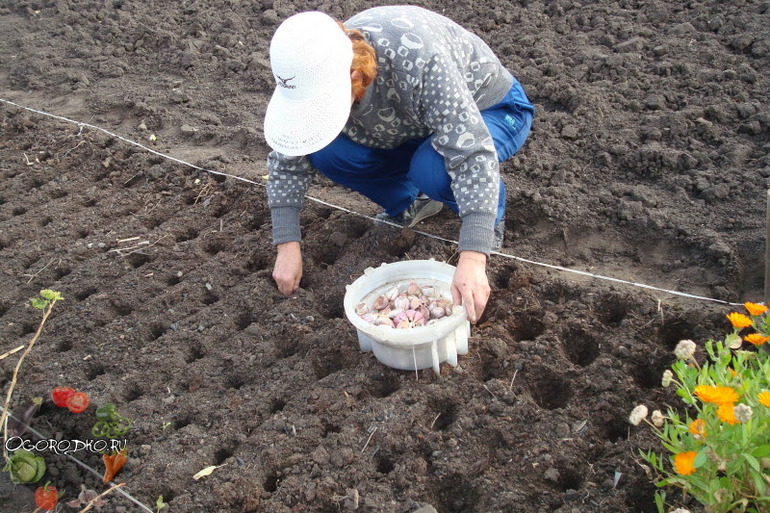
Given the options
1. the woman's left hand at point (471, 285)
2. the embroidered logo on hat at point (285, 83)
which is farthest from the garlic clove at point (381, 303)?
the embroidered logo on hat at point (285, 83)

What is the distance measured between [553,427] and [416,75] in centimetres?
121

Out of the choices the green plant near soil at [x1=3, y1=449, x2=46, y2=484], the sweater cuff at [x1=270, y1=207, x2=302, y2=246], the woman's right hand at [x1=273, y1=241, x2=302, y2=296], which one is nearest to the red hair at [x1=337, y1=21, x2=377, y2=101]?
the sweater cuff at [x1=270, y1=207, x2=302, y2=246]

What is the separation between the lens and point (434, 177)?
2543 mm

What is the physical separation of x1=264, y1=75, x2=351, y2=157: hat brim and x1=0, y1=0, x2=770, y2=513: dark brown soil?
31.4 inches

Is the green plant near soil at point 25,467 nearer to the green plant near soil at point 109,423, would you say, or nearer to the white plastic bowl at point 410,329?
the green plant near soil at point 109,423

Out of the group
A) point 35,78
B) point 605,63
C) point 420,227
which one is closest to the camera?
point 420,227

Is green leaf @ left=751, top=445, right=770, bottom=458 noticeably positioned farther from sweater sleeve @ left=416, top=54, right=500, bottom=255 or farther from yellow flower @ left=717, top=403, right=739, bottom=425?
sweater sleeve @ left=416, top=54, right=500, bottom=255

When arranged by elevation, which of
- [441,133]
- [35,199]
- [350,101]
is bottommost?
[35,199]

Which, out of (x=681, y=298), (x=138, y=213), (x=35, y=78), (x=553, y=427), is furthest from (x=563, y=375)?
(x=35, y=78)

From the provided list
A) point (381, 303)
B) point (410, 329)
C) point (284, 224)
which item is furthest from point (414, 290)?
point (284, 224)

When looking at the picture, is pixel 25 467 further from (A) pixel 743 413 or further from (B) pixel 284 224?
(A) pixel 743 413

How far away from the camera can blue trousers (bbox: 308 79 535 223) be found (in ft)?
8.51

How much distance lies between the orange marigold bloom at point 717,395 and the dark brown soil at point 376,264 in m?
0.48

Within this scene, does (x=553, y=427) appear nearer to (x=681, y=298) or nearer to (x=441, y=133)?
(x=681, y=298)
